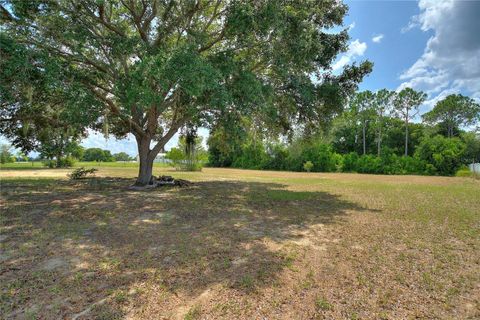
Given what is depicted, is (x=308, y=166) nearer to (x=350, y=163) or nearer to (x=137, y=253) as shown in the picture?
(x=350, y=163)

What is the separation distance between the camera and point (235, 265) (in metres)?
3.75

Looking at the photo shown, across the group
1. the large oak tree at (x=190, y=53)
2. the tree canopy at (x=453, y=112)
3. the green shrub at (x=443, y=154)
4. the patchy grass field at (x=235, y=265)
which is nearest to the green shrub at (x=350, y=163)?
the green shrub at (x=443, y=154)

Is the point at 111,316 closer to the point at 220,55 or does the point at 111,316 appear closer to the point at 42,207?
the point at 42,207

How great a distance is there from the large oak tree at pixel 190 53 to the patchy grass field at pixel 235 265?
337 centimetres

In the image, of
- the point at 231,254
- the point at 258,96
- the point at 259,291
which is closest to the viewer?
the point at 259,291

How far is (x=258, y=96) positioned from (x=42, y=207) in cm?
646

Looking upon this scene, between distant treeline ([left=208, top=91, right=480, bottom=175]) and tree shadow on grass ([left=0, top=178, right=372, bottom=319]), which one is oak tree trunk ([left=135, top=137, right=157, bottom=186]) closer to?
tree shadow on grass ([left=0, top=178, right=372, bottom=319])

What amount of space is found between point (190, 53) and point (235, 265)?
5519 mm

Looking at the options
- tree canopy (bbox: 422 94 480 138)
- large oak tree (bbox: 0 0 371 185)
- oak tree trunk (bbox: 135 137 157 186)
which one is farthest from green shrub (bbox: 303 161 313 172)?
oak tree trunk (bbox: 135 137 157 186)

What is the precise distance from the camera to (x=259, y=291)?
3.06 m

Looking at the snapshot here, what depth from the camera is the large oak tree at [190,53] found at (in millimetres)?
7535

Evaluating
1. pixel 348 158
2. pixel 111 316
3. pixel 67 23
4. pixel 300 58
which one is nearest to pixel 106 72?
pixel 67 23

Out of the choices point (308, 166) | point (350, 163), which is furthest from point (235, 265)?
point (350, 163)

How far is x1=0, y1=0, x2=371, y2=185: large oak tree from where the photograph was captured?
24.7ft
